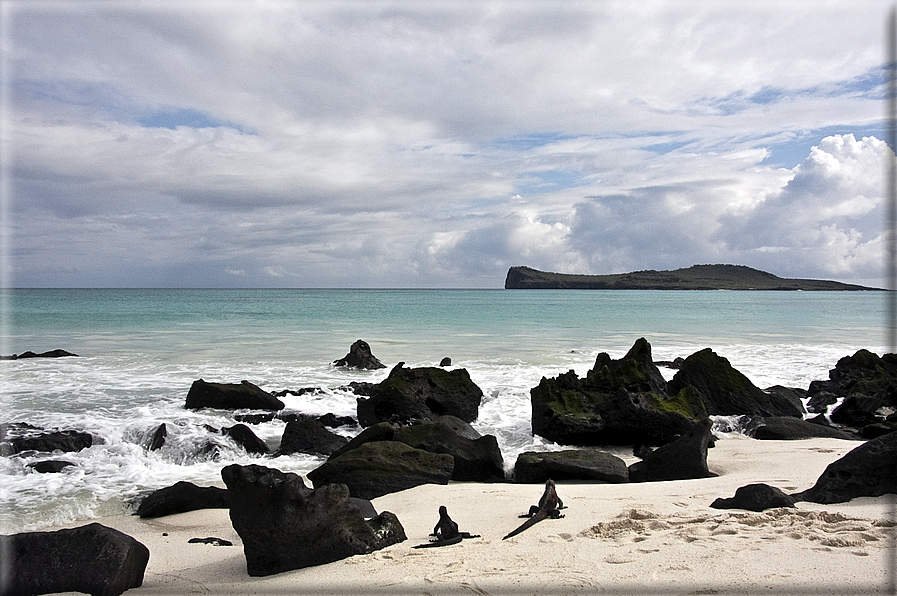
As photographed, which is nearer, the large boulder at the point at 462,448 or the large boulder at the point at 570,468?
the large boulder at the point at 570,468

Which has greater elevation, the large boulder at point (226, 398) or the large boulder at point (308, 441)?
the large boulder at point (226, 398)

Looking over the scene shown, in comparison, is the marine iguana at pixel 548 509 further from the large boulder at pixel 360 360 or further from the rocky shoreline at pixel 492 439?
the large boulder at pixel 360 360

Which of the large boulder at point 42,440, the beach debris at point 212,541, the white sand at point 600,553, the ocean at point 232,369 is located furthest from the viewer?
the large boulder at point 42,440

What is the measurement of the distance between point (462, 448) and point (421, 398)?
3826 mm

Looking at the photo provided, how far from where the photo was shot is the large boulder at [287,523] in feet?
15.5

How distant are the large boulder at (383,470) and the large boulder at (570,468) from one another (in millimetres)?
1016

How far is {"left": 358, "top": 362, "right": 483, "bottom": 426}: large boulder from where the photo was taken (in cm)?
1197

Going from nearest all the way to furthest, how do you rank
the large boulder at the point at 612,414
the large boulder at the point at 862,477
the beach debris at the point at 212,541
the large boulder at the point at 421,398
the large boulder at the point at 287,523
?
the large boulder at the point at 287,523 → the large boulder at the point at 862,477 → the beach debris at the point at 212,541 → the large boulder at the point at 612,414 → the large boulder at the point at 421,398

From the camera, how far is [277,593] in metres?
4.21

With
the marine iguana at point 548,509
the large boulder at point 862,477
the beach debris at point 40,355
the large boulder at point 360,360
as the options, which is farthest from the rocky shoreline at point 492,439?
the beach debris at point 40,355

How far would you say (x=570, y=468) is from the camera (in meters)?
7.82

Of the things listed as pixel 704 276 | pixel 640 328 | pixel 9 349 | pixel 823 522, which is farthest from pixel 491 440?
pixel 704 276

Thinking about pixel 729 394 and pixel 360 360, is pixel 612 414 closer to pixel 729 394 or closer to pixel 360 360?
pixel 729 394

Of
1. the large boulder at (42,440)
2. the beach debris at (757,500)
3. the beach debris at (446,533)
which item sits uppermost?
the beach debris at (757,500)
